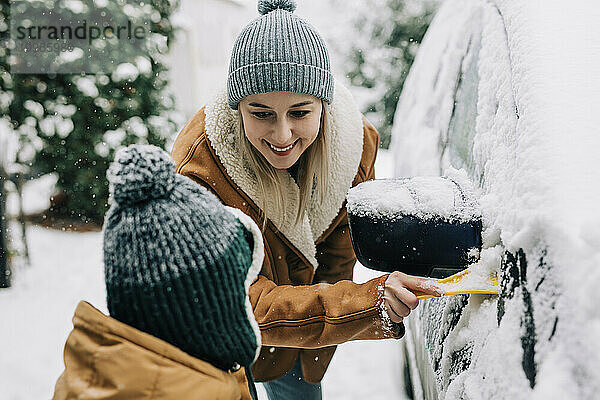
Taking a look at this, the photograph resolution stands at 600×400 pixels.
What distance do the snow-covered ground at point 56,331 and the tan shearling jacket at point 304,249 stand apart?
1026 millimetres

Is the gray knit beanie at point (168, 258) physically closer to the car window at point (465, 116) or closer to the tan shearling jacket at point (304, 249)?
the tan shearling jacket at point (304, 249)

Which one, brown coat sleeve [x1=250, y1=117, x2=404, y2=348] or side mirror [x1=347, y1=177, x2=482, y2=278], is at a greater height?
side mirror [x1=347, y1=177, x2=482, y2=278]

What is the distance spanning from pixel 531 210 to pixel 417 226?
1.13ft

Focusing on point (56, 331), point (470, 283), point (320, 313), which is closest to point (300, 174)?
point (320, 313)

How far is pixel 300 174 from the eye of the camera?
189cm

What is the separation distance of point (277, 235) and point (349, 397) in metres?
1.44

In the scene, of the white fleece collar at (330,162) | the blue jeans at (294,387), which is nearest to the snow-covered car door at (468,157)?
the white fleece collar at (330,162)

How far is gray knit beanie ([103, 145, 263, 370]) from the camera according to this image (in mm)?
987

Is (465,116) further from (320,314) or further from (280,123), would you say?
(320,314)

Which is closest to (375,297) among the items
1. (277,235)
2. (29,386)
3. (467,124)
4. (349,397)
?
(277,235)

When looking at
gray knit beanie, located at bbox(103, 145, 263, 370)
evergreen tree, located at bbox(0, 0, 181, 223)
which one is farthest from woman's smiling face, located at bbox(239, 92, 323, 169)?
evergreen tree, located at bbox(0, 0, 181, 223)

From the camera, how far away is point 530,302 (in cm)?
96

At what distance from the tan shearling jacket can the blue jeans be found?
8 cm

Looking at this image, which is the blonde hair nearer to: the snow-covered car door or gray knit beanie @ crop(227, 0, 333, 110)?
gray knit beanie @ crop(227, 0, 333, 110)
